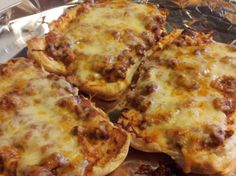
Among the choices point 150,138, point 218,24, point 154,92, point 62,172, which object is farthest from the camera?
point 218,24

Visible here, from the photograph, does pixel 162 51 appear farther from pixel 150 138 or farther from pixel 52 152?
pixel 52 152

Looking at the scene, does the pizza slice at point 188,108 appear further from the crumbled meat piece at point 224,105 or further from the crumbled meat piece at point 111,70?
the crumbled meat piece at point 111,70

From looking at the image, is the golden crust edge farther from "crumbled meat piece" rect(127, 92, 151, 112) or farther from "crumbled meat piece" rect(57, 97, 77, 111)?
"crumbled meat piece" rect(57, 97, 77, 111)

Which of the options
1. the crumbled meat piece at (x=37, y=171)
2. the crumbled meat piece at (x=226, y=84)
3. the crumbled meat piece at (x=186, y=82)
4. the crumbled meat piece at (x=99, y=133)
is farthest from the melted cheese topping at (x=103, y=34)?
the crumbled meat piece at (x=37, y=171)

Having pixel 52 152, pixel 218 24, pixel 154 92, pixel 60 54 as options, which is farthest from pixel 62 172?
pixel 218 24

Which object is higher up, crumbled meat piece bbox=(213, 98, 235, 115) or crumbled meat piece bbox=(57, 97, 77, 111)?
crumbled meat piece bbox=(57, 97, 77, 111)

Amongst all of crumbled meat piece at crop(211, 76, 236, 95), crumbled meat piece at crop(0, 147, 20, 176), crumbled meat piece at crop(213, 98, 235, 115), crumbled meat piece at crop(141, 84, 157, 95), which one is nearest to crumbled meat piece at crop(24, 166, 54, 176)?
crumbled meat piece at crop(0, 147, 20, 176)
